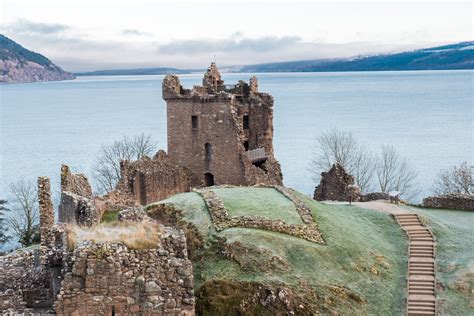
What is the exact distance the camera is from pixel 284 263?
22.7 meters

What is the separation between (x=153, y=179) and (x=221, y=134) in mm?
5878

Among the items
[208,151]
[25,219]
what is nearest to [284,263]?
A: [208,151]

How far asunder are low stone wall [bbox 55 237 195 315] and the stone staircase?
9042mm

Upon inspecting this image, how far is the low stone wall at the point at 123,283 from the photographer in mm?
16656

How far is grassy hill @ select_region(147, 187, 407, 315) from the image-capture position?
20.9 metres

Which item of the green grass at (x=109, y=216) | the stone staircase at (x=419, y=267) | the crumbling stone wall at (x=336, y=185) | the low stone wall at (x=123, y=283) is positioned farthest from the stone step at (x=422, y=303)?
the crumbling stone wall at (x=336, y=185)

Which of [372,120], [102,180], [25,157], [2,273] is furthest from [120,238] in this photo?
[372,120]

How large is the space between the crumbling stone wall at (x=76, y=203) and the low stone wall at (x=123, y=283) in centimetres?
516

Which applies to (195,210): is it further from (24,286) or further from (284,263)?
(24,286)

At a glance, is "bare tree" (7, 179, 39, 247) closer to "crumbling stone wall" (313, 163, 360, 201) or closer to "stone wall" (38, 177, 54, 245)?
"crumbling stone wall" (313, 163, 360, 201)

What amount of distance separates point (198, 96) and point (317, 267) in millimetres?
26611

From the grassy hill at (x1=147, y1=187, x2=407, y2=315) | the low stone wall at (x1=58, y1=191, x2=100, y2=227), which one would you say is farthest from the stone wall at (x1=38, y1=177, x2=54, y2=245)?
the grassy hill at (x1=147, y1=187, x2=407, y2=315)

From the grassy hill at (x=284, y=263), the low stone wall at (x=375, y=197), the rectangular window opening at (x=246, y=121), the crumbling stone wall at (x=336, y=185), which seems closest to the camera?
the grassy hill at (x=284, y=263)

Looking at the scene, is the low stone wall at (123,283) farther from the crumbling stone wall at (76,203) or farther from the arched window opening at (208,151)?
the arched window opening at (208,151)
